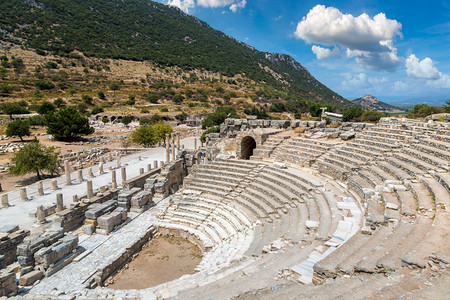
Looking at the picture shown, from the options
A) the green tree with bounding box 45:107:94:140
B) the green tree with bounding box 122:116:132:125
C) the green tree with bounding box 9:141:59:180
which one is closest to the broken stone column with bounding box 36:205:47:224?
the green tree with bounding box 9:141:59:180

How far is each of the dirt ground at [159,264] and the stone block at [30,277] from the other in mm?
2392

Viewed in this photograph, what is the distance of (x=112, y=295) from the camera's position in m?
9.09

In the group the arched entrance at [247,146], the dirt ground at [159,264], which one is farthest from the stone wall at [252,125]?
the dirt ground at [159,264]

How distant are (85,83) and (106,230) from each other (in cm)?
7388

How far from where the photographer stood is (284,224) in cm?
1120

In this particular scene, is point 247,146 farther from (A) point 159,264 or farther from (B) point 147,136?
(B) point 147,136

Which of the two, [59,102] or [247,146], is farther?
[59,102]

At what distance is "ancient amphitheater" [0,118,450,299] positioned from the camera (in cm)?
602

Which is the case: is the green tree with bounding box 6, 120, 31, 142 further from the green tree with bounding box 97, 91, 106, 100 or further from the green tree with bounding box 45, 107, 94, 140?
the green tree with bounding box 97, 91, 106, 100

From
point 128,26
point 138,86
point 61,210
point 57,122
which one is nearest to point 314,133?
point 61,210

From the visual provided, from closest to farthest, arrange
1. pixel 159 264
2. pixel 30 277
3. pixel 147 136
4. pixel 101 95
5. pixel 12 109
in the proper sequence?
pixel 30 277 → pixel 159 264 → pixel 147 136 → pixel 12 109 → pixel 101 95

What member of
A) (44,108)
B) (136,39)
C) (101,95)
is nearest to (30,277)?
(44,108)

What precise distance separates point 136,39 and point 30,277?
368 ft

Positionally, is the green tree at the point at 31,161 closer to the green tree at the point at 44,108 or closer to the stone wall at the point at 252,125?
the stone wall at the point at 252,125
